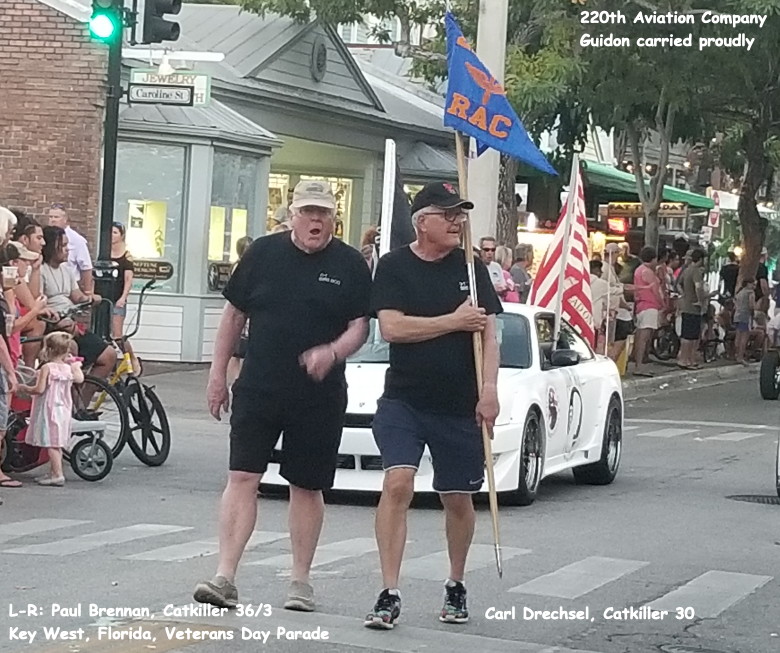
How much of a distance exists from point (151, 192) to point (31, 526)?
12884mm

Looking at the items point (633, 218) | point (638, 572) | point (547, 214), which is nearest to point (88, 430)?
point (638, 572)

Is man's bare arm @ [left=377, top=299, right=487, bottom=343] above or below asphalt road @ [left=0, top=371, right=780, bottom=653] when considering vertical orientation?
above

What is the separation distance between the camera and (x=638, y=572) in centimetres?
945

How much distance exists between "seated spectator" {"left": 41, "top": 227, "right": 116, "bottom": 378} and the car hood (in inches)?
90.9

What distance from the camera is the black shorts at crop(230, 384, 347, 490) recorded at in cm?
774

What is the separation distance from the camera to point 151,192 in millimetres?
23031

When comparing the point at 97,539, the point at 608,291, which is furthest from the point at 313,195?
the point at 608,291

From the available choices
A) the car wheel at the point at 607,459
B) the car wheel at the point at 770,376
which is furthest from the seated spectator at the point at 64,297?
the car wheel at the point at 770,376

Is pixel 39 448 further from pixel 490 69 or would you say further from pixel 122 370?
pixel 490 69

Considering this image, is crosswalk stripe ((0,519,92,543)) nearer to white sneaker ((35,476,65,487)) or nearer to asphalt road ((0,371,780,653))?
asphalt road ((0,371,780,653))

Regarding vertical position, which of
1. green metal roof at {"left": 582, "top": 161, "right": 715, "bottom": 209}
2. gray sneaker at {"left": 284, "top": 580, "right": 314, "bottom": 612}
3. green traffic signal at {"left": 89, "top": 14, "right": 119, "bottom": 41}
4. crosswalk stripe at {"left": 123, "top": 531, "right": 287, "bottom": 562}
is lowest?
crosswalk stripe at {"left": 123, "top": 531, "right": 287, "bottom": 562}

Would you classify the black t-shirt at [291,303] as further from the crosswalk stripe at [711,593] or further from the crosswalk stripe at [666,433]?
the crosswalk stripe at [666,433]

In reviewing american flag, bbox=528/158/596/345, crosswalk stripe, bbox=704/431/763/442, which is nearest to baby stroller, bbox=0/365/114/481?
american flag, bbox=528/158/596/345

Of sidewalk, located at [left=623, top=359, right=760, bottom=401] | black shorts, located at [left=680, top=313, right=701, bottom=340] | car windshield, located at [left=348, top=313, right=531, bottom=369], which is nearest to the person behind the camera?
car windshield, located at [left=348, top=313, right=531, bottom=369]
